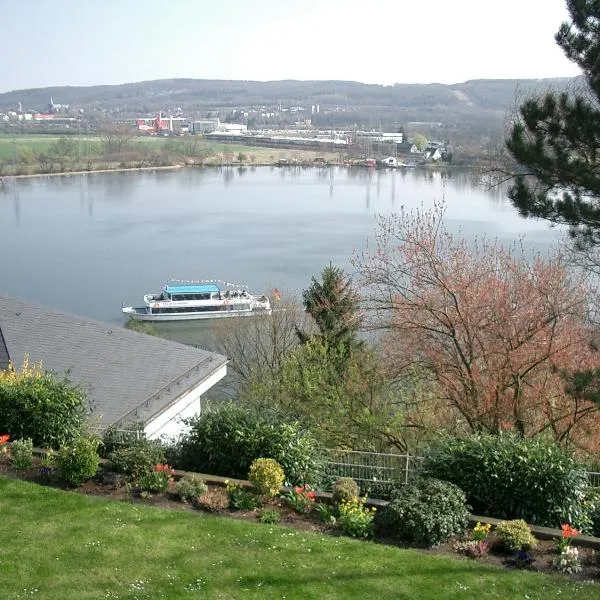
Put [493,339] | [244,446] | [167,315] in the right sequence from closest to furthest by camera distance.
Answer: [244,446]
[493,339]
[167,315]

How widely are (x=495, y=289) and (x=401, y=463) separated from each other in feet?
9.75

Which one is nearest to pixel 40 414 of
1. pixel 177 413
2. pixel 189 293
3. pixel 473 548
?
pixel 177 413

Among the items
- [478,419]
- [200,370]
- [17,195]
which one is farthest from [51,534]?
[17,195]

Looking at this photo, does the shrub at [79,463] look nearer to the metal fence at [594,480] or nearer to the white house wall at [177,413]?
the white house wall at [177,413]

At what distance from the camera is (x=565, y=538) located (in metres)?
5.12

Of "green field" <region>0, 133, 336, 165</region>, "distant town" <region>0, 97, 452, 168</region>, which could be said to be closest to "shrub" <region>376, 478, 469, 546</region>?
"distant town" <region>0, 97, 452, 168</region>

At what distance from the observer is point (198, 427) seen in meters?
6.79

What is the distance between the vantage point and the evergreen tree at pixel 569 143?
687cm

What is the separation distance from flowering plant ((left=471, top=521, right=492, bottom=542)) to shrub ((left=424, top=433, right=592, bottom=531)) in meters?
0.53

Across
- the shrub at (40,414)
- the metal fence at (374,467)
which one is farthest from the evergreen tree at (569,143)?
the shrub at (40,414)

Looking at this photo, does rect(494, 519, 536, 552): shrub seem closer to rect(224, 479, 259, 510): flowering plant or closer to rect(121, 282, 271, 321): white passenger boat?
rect(224, 479, 259, 510): flowering plant

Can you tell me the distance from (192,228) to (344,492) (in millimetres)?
43956

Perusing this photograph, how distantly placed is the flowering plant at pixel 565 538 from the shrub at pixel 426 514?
63 cm

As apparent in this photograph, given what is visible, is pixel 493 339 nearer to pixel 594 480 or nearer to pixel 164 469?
pixel 594 480
